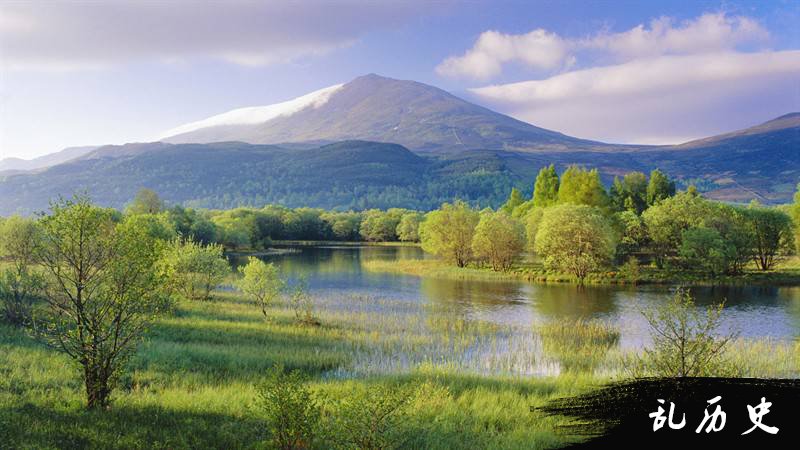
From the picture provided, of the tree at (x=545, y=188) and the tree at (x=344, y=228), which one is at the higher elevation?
the tree at (x=545, y=188)

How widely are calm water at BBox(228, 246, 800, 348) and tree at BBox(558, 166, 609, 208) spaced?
120 ft

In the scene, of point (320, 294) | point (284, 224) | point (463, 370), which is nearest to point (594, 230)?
point (320, 294)

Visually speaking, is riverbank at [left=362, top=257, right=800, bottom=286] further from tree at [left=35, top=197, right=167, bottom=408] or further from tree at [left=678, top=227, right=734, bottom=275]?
tree at [left=35, top=197, right=167, bottom=408]

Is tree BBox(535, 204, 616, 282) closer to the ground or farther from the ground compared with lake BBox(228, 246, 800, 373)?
farther from the ground

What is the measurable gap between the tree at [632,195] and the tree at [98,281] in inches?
4339

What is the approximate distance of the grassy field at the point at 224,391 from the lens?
44.0 ft

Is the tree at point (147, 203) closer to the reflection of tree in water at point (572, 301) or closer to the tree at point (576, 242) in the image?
the tree at point (576, 242)

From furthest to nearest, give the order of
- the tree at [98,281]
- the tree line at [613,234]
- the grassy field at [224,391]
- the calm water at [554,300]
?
1. the tree line at [613,234]
2. the calm water at [554,300]
3. the tree at [98,281]
4. the grassy field at [224,391]

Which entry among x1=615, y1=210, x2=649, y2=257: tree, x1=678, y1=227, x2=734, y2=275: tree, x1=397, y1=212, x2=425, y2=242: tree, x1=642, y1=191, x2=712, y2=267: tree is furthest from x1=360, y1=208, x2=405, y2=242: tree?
x1=678, y1=227, x2=734, y2=275: tree

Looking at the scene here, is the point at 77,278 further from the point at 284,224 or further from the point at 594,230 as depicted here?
the point at 284,224

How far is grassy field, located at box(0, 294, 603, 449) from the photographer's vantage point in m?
13.4

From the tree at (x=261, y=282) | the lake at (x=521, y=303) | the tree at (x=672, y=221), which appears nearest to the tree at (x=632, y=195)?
the tree at (x=672, y=221)

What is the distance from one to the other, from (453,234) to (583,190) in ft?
90.0

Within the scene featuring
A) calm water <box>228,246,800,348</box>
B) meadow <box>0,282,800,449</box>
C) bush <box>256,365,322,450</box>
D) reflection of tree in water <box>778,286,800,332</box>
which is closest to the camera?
bush <box>256,365,322,450</box>
